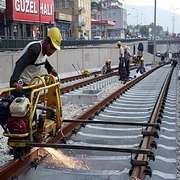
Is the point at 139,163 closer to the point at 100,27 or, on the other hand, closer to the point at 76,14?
the point at 76,14

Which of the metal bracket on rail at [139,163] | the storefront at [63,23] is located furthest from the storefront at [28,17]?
the metal bracket on rail at [139,163]

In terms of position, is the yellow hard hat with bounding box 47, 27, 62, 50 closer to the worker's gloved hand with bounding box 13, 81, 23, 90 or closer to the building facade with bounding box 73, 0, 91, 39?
the worker's gloved hand with bounding box 13, 81, 23, 90

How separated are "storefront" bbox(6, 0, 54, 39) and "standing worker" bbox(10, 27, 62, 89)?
112 ft

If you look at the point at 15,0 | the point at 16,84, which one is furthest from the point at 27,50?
the point at 15,0

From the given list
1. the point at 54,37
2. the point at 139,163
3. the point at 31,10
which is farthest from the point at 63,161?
the point at 31,10

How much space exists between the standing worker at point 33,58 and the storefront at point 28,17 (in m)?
34.2

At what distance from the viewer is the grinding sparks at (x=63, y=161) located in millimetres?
6762

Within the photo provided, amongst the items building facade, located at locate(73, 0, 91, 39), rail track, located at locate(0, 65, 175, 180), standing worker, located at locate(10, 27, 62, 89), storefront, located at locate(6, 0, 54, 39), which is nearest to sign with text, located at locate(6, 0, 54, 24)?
storefront, located at locate(6, 0, 54, 39)

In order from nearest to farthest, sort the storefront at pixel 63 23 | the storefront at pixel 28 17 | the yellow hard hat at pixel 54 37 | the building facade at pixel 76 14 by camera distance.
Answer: the yellow hard hat at pixel 54 37
the storefront at pixel 28 17
the storefront at pixel 63 23
the building facade at pixel 76 14

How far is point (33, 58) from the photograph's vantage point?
21.2 feet

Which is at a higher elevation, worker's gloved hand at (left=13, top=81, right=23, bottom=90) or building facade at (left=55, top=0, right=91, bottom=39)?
building facade at (left=55, top=0, right=91, bottom=39)

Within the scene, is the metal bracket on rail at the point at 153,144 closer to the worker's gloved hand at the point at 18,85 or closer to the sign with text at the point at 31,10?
the worker's gloved hand at the point at 18,85

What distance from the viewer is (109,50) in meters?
48.9

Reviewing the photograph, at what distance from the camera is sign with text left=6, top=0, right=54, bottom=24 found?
135 ft
